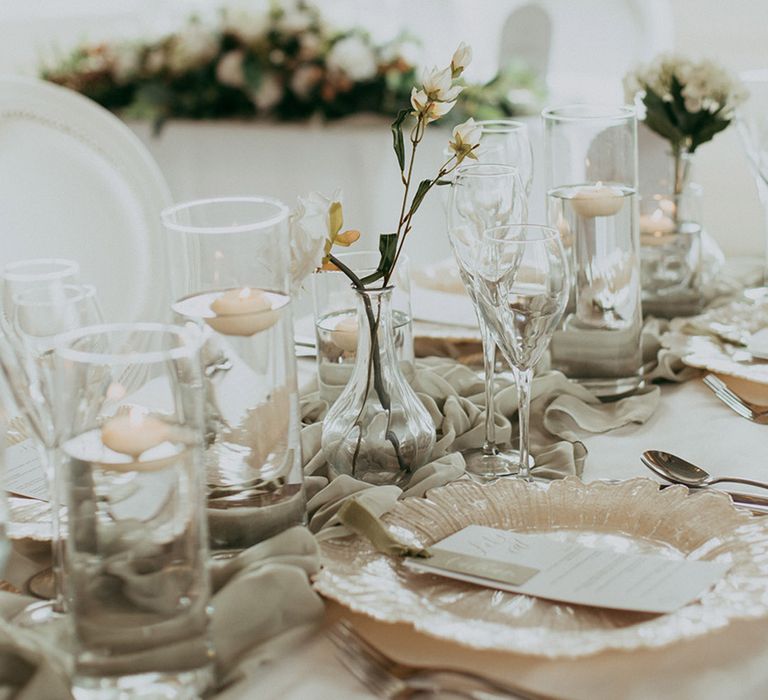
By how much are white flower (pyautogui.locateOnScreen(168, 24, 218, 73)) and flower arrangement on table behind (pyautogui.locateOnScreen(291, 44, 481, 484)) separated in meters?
2.61

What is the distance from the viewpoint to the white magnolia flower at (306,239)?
92cm

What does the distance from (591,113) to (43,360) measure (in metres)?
0.79

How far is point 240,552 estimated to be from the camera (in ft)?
2.78

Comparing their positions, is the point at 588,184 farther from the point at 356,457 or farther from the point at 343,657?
the point at 343,657

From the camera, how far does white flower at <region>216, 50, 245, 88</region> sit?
131 inches

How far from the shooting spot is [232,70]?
3.34 m

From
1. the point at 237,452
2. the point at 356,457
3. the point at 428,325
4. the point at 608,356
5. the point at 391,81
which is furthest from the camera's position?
the point at 391,81

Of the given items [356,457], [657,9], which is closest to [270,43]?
[657,9]

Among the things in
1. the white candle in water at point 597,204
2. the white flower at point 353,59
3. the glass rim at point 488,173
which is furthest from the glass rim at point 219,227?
the white flower at point 353,59

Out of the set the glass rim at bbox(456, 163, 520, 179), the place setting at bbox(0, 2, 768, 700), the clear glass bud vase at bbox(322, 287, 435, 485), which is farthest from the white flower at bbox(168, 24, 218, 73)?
the clear glass bud vase at bbox(322, 287, 435, 485)

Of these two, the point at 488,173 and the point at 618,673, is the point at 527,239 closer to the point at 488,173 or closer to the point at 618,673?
the point at 488,173

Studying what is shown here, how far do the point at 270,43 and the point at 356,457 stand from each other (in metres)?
2.60

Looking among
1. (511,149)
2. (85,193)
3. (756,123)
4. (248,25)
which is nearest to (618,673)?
(511,149)

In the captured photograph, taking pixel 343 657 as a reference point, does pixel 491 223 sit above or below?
above
